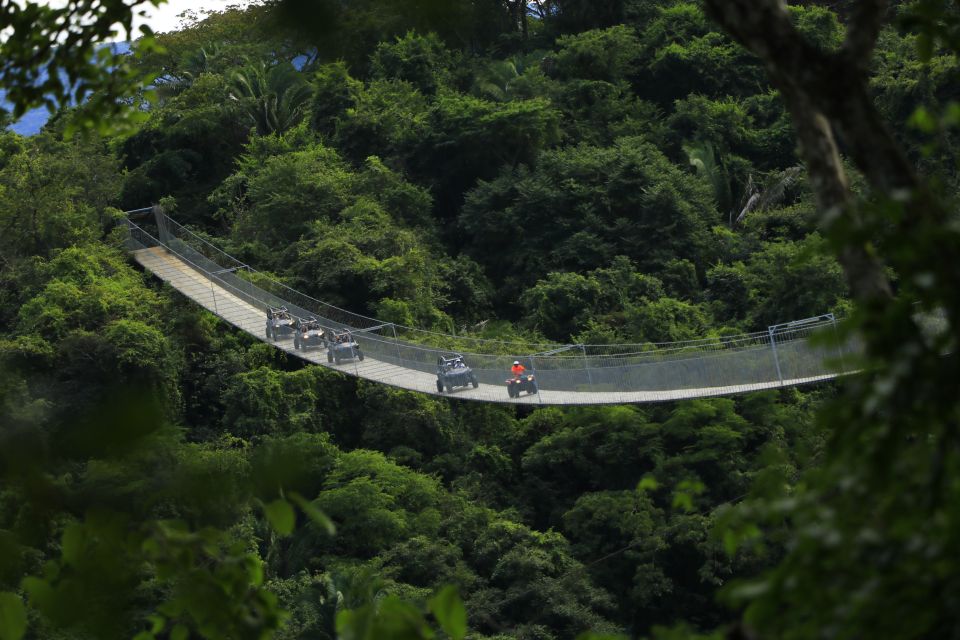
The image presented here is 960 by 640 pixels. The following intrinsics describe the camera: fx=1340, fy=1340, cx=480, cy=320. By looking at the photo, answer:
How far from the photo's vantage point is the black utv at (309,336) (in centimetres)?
1276

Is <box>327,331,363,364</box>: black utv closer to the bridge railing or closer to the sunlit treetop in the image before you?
the bridge railing

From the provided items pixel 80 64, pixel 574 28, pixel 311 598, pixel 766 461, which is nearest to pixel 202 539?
pixel 766 461

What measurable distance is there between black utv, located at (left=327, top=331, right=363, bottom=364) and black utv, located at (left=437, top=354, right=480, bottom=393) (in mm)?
1019

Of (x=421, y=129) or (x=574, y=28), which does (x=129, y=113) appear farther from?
(x=574, y=28)

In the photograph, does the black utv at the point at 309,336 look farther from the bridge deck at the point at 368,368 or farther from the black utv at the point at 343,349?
the black utv at the point at 343,349

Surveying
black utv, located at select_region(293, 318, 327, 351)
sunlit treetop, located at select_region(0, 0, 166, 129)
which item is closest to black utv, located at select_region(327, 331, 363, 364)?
black utv, located at select_region(293, 318, 327, 351)

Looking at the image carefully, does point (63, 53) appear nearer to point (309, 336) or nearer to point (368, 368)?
point (368, 368)

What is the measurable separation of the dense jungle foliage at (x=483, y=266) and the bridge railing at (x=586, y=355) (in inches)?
→ 24.1

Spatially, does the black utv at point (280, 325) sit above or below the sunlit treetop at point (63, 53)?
above

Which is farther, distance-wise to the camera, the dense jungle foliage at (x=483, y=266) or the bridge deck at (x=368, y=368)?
the dense jungle foliage at (x=483, y=266)

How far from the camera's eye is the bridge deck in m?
10.4

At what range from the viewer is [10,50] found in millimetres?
2148

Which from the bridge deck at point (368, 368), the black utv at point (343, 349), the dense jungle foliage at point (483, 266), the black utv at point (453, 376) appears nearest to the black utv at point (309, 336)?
the bridge deck at point (368, 368)

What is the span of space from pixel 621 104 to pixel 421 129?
311 centimetres
